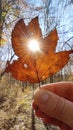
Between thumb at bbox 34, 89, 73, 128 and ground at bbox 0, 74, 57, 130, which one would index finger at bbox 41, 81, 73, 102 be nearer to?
thumb at bbox 34, 89, 73, 128

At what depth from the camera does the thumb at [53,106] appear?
91 cm

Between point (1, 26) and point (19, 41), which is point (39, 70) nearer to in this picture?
point (19, 41)

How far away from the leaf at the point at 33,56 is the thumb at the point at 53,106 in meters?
0.05

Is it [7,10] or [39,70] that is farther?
[7,10]

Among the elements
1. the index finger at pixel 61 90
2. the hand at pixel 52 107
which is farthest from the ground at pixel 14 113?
the hand at pixel 52 107

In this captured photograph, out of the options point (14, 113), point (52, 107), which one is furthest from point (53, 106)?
point (14, 113)

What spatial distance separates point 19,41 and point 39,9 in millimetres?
10646

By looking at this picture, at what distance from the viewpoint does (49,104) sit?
0.92 metres

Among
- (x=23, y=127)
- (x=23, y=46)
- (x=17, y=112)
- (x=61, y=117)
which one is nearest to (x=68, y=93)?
(x=61, y=117)

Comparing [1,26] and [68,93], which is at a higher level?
[1,26]

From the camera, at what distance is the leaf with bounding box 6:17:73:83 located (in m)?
0.92

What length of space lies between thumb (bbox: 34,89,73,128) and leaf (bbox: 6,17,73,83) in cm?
5

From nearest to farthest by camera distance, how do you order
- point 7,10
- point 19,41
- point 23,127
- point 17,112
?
point 19,41 < point 23,127 < point 7,10 < point 17,112

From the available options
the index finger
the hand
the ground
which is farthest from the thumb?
the ground
